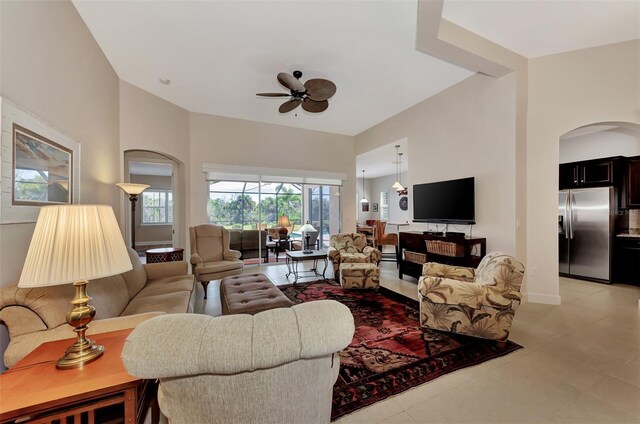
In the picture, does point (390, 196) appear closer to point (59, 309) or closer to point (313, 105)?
point (313, 105)

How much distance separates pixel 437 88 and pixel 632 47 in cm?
210

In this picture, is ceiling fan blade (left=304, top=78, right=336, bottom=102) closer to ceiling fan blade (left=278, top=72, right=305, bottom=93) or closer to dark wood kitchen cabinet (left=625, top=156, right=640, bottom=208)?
ceiling fan blade (left=278, top=72, right=305, bottom=93)

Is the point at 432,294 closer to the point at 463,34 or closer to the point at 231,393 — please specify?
the point at 231,393

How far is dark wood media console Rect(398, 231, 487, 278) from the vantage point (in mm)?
3418

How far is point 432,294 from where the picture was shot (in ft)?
7.78

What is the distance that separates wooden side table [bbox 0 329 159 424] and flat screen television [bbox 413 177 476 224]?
13.5 ft

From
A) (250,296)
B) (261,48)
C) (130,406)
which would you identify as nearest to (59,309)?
(130,406)

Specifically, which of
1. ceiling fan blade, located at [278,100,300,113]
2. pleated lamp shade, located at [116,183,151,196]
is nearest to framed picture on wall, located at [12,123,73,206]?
pleated lamp shade, located at [116,183,151,196]

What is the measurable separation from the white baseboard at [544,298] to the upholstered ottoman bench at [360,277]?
2.04m

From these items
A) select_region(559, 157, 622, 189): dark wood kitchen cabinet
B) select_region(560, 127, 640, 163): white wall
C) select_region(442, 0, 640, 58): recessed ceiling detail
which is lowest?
select_region(559, 157, 622, 189): dark wood kitchen cabinet

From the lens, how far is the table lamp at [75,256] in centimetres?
107

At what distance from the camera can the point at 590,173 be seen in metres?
4.32

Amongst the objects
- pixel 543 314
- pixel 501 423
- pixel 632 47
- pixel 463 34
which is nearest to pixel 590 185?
pixel 632 47

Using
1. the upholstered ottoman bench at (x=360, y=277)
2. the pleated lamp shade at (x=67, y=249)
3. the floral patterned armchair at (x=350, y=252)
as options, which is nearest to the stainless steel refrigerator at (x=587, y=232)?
Answer: the floral patterned armchair at (x=350, y=252)
